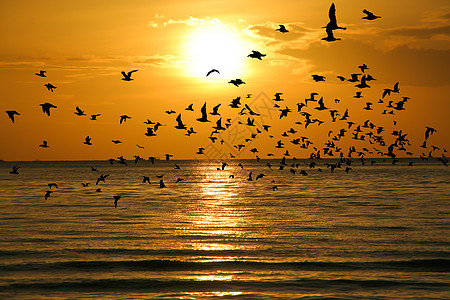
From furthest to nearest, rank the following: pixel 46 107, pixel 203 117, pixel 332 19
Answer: pixel 203 117, pixel 46 107, pixel 332 19

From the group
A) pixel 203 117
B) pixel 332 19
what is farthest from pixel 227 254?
pixel 332 19

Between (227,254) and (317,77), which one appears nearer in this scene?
(227,254)

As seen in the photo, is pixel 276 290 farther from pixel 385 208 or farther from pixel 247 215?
pixel 385 208

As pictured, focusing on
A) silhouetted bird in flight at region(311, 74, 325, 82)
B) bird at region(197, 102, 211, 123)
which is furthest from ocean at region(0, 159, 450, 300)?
silhouetted bird in flight at region(311, 74, 325, 82)

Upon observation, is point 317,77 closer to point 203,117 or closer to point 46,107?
point 203,117

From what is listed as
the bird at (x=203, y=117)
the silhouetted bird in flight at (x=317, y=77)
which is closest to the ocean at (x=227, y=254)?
the bird at (x=203, y=117)

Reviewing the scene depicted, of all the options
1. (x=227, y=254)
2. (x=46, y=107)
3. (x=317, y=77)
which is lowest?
(x=227, y=254)

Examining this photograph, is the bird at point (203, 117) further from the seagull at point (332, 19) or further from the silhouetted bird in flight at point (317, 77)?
the seagull at point (332, 19)

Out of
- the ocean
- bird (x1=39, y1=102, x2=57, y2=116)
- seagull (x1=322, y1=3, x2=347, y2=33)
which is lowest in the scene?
the ocean

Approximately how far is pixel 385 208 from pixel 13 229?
3657 centimetres

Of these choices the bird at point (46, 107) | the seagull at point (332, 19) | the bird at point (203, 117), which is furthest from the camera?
the bird at point (203, 117)

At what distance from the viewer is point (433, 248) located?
3712 cm

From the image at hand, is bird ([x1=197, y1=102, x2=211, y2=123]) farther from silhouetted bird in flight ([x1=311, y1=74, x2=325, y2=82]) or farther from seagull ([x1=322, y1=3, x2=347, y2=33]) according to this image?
seagull ([x1=322, y1=3, x2=347, y2=33])

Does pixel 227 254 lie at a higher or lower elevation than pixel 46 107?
lower
